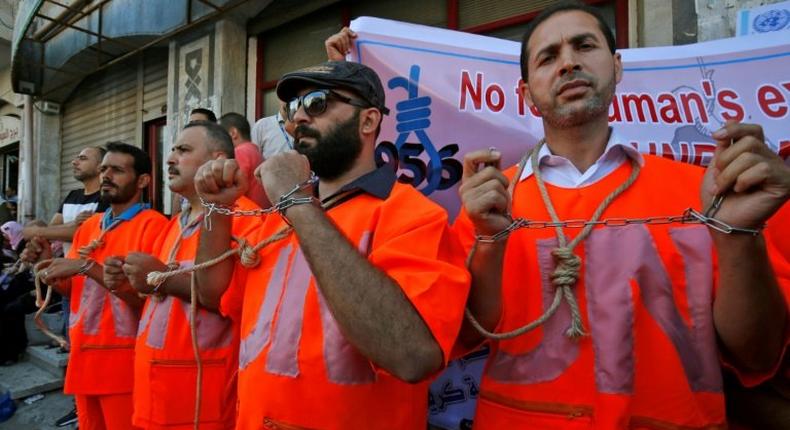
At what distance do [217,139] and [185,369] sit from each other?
1.22 m

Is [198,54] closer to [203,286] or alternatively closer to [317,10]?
[317,10]

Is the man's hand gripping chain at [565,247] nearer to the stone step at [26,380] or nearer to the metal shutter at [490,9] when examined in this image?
the metal shutter at [490,9]

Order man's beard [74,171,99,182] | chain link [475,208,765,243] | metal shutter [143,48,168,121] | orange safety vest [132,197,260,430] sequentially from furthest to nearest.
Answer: metal shutter [143,48,168,121]
man's beard [74,171,99,182]
orange safety vest [132,197,260,430]
chain link [475,208,765,243]

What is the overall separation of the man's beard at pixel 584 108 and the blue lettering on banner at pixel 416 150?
817mm

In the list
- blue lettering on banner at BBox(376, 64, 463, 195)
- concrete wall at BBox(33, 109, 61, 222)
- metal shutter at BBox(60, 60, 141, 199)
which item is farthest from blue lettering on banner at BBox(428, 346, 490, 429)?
concrete wall at BBox(33, 109, 61, 222)

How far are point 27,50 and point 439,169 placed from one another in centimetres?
934

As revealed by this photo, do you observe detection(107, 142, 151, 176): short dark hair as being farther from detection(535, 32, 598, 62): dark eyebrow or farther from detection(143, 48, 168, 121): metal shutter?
detection(143, 48, 168, 121): metal shutter

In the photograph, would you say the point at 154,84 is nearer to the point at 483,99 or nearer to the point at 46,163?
the point at 46,163

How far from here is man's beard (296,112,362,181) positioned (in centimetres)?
154

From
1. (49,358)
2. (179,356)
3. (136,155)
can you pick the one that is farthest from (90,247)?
(49,358)

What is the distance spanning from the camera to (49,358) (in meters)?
5.43

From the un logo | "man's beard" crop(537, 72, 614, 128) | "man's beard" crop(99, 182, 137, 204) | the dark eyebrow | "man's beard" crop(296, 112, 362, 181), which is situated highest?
the un logo

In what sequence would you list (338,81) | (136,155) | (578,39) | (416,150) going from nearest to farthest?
(578,39), (338,81), (416,150), (136,155)

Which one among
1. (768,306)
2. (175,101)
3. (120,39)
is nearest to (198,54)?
(175,101)
